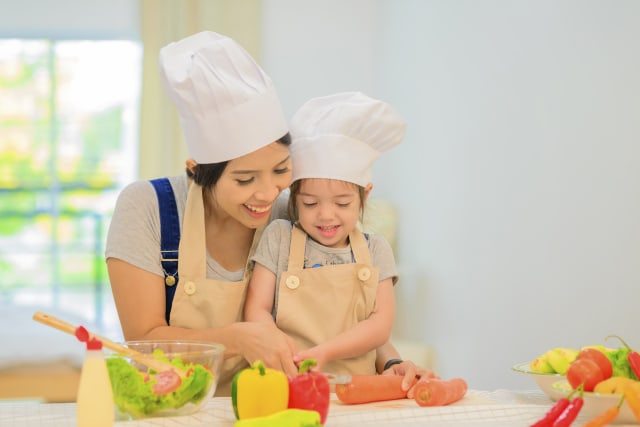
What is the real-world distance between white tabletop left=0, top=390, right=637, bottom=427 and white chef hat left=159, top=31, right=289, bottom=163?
0.58 meters

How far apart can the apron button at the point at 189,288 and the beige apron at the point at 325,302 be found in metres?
0.20

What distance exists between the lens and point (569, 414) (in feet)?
4.76

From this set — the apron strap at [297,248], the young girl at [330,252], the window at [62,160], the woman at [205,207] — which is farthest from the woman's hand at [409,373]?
the window at [62,160]

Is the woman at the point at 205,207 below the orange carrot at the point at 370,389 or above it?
above

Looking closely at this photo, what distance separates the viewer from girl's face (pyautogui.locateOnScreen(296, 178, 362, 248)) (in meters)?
2.15

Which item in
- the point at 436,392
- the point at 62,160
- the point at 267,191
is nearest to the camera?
the point at 436,392

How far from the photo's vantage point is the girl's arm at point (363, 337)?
6.41 ft

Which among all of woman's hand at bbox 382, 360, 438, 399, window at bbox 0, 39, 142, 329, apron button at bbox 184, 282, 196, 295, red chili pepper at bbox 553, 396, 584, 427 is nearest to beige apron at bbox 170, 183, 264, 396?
apron button at bbox 184, 282, 196, 295

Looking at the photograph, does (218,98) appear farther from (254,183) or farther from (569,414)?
(569,414)

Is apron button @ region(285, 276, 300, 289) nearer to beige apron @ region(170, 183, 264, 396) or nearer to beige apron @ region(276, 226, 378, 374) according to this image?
beige apron @ region(276, 226, 378, 374)

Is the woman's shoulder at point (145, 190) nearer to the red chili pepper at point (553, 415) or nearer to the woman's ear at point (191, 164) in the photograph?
the woman's ear at point (191, 164)

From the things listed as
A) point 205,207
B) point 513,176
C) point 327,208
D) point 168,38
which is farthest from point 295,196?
point 168,38

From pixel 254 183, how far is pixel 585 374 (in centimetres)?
82

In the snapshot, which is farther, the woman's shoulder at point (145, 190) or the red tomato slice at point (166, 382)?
the woman's shoulder at point (145, 190)
